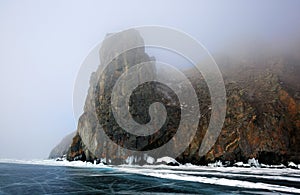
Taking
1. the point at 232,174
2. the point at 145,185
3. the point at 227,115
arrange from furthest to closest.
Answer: the point at 227,115 → the point at 232,174 → the point at 145,185

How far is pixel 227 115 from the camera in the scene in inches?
1965

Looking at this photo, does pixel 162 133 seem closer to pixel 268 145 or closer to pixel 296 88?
pixel 268 145

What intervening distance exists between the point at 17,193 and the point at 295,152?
139ft

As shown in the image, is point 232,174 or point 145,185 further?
point 232,174

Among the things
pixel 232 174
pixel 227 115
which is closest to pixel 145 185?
pixel 232 174

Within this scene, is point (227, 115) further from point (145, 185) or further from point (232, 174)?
point (145, 185)

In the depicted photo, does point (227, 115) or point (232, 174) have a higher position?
point (227, 115)

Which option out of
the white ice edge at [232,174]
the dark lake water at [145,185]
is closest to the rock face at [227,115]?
the white ice edge at [232,174]

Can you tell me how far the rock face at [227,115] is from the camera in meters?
43.3

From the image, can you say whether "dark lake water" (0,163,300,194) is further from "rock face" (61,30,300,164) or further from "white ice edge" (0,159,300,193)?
"rock face" (61,30,300,164)

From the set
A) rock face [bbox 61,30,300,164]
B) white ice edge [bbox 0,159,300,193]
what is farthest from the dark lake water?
rock face [bbox 61,30,300,164]

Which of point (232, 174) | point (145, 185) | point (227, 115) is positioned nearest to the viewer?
point (145, 185)

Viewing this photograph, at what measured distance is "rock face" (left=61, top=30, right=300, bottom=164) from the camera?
43.3 metres

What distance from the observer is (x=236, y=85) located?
57.7 m
